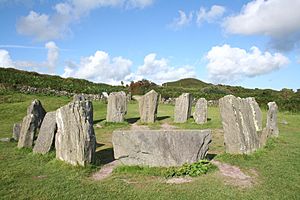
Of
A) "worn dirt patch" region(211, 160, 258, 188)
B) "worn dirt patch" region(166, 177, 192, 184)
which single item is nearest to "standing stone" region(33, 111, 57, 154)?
"worn dirt patch" region(166, 177, 192, 184)

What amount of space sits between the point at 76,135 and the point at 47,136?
239 centimetres

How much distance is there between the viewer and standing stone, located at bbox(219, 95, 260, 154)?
11977 millimetres

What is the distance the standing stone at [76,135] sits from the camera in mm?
10359

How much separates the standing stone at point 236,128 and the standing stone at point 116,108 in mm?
10073

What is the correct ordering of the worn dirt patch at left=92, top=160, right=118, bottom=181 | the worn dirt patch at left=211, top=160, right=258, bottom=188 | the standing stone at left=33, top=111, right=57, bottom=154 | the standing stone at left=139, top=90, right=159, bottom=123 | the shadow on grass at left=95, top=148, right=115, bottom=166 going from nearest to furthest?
the worn dirt patch at left=211, top=160, right=258, bottom=188 < the worn dirt patch at left=92, top=160, right=118, bottom=181 < the shadow on grass at left=95, top=148, right=115, bottom=166 < the standing stone at left=33, top=111, right=57, bottom=154 < the standing stone at left=139, top=90, right=159, bottom=123

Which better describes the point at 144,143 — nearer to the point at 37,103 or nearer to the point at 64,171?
the point at 64,171

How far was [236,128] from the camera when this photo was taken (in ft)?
39.8

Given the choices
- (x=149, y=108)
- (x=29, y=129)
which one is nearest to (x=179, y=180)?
(x=29, y=129)

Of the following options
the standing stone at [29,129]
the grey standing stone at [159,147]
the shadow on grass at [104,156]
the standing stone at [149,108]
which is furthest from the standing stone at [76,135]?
the standing stone at [149,108]

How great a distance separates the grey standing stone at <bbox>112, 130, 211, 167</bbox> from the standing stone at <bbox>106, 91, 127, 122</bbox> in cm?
1078

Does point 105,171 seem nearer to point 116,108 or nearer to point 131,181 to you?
point 131,181

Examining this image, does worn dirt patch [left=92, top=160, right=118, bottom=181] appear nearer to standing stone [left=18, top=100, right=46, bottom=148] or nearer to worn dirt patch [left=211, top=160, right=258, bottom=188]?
worn dirt patch [left=211, top=160, right=258, bottom=188]

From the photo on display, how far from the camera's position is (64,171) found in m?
10.0

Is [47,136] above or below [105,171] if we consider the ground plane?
above
